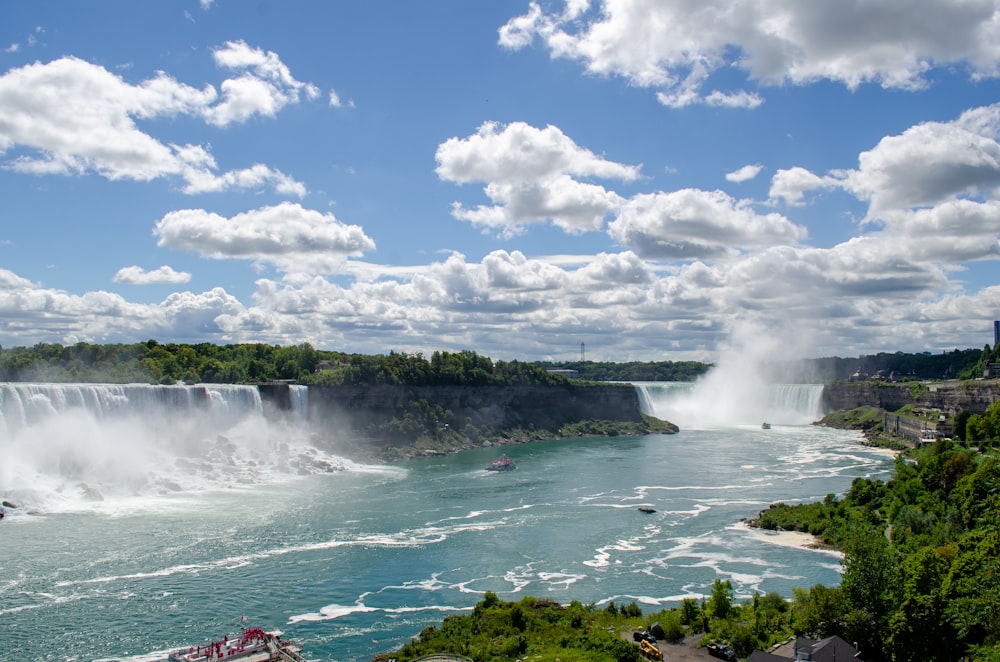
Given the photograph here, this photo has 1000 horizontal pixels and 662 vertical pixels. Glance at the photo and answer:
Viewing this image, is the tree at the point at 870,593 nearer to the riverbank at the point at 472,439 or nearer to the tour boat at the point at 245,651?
the tour boat at the point at 245,651

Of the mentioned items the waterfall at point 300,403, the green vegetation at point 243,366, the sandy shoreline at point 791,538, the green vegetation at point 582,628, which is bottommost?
the sandy shoreline at point 791,538

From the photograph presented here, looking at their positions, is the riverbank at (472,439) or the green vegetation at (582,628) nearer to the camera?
the green vegetation at (582,628)

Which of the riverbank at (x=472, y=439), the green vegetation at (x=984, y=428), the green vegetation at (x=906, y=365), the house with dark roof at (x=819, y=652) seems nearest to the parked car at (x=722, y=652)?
the house with dark roof at (x=819, y=652)

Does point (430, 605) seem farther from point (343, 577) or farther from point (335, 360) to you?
point (335, 360)

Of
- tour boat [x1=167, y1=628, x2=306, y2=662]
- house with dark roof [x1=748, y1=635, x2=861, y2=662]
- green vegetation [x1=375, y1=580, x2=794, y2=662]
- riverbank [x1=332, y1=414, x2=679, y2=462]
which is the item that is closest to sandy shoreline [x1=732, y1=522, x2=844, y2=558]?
green vegetation [x1=375, y1=580, x2=794, y2=662]

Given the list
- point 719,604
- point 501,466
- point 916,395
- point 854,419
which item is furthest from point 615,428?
point 719,604

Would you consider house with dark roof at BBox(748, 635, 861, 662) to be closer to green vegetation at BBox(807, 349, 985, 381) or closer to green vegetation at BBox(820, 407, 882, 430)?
green vegetation at BBox(820, 407, 882, 430)

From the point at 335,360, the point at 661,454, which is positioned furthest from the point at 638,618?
the point at 335,360
